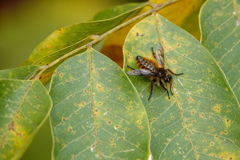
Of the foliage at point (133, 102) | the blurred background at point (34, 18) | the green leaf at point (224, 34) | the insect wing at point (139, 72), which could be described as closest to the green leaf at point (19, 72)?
the foliage at point (133, 102)

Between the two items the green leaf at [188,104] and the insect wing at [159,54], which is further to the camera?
the insect wing at [159,54]

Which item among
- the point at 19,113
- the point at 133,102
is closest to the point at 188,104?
the point at 133,102

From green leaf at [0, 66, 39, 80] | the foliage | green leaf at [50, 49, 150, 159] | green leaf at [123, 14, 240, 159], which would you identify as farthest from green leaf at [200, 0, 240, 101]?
green leaf at [0, 66, 39, 80]

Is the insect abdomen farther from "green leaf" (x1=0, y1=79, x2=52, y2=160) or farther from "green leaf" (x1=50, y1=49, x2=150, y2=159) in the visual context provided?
"green leaf" (x1=0, y1=79, x2=52, y2=160)

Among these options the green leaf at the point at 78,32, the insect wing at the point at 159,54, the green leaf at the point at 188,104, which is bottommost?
the green leaf at the point at 188,104

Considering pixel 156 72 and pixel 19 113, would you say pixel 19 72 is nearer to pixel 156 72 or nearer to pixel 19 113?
pixel 19 113

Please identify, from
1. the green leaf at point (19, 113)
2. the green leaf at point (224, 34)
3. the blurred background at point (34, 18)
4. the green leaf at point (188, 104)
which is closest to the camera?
the green leaf at point (19, 113)

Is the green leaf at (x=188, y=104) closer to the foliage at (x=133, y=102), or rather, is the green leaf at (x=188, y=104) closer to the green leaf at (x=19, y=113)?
the foliage at (x=133, y=102)

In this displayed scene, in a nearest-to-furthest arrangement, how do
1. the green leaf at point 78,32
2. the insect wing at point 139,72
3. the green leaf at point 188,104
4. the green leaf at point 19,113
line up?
1. the green leaf at point 19,113
2. the green leaf at point 188,104
3. the insect wing at point 139,72
4. the green leaf at point 78,32
